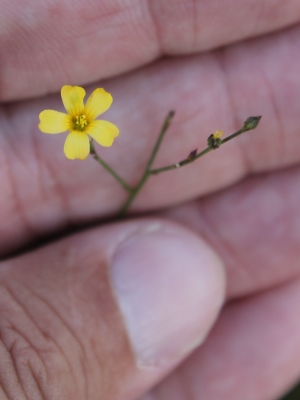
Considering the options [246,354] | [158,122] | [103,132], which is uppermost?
[103,132]

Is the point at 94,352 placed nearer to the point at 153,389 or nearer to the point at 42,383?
the point at 42,383

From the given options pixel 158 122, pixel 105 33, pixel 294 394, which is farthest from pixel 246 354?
pixel 105 33

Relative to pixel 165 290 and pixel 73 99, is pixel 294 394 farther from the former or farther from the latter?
pixel 73 99

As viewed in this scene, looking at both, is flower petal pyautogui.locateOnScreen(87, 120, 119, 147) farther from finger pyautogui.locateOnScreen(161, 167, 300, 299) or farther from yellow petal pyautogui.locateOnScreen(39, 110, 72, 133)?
finger pyautogui.locateOnScreen(161, 167, 300, 299)

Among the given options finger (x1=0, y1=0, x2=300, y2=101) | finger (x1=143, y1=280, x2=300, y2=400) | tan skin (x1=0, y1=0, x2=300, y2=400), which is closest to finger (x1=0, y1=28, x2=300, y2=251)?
tan skin (x1=0, y1=0, x2=300, y2=400)

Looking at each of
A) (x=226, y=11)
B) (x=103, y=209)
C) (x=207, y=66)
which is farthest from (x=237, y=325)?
(x=226, y=11)

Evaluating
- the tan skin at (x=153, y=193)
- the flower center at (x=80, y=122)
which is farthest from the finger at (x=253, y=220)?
the flower center at (x=80, y=122)
